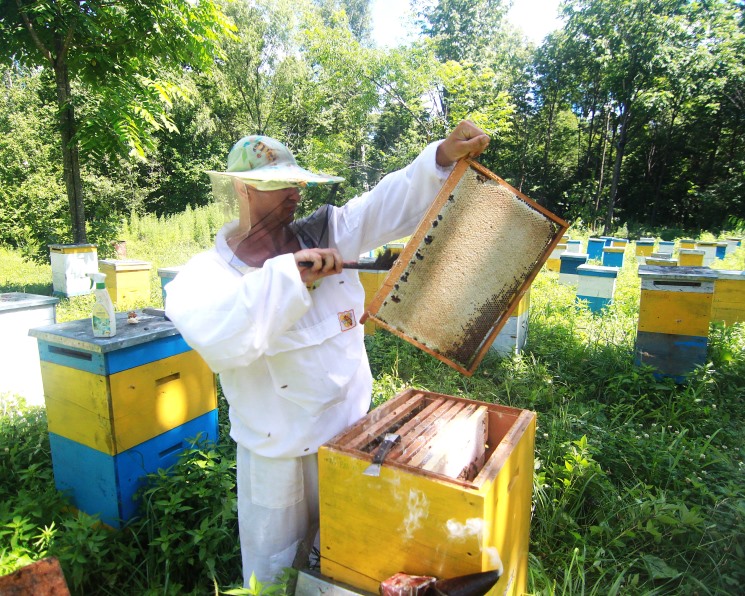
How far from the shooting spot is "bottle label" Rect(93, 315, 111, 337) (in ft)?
7.53

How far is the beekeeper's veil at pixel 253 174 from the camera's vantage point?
150 cm

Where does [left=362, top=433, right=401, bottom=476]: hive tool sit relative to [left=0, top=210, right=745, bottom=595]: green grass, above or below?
above

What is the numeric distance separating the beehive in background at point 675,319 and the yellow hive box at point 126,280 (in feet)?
21.3

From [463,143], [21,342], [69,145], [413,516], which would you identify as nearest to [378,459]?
[413,516]

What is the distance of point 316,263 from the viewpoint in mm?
1390

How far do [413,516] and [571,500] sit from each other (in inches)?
65.8

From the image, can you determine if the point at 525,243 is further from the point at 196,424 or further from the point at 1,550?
the point at 1,550

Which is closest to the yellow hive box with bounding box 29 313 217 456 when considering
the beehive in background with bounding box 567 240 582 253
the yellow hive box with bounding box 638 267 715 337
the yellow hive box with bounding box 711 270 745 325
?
the yellow hive box with bounding box 638 267 715 337

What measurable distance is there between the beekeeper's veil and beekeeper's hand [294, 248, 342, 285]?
0.26 meters

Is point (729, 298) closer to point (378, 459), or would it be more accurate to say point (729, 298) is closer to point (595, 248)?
point (378, 459)

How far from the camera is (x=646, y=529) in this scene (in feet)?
6.98

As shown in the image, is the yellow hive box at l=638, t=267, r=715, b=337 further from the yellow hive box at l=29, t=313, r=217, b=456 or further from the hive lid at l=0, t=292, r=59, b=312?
the hive lid at l=0, t=292, r=59, b=312

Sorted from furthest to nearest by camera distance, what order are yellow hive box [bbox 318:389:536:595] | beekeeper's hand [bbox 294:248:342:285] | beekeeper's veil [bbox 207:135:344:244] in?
beekeeper's veil [bbox 207:135:344:244] → beekeeper's hand [bbox 294:248:342:285] → yellow hive box [bbox 318:389:536:595]

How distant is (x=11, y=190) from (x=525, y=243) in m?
18.0
